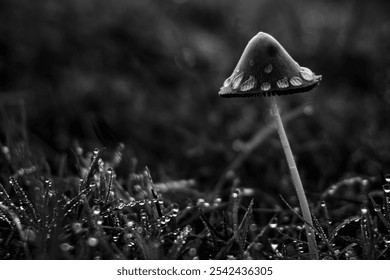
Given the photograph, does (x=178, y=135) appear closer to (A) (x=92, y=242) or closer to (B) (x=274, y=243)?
(B) (x=274, y=243)

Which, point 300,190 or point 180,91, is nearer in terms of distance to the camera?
point 300,190

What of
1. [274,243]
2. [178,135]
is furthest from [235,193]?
[178,135]

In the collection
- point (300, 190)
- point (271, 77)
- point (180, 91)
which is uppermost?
point (180, 91)

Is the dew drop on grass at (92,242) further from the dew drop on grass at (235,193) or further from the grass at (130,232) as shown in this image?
the dew drop on grass at (235,193)

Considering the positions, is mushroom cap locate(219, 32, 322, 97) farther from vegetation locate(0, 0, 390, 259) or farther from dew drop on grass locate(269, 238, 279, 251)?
dew drop on grass locate(269, 238, 279, 251)

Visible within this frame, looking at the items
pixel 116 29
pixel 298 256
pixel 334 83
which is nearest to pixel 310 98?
pixel 334 83

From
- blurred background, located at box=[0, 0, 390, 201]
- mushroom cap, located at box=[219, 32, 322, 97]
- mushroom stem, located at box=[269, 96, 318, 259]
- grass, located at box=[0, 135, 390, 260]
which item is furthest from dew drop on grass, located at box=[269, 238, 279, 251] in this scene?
blurred background, located at box=[0, 0, 390, 201]

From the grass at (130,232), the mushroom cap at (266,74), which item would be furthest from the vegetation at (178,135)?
the mushroom cap at (266,74)
